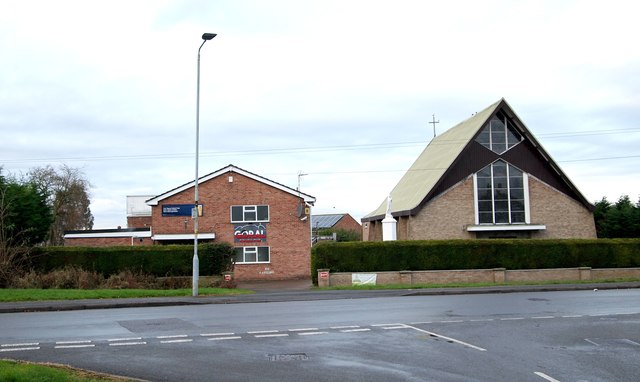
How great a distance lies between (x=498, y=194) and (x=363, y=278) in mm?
14746

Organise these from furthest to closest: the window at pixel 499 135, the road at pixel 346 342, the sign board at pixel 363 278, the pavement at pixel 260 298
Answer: the window at pixel 499 135 → the sign board at pixel 363 278 → the pavement at pixel 260 298 → the road at pixel 346 342

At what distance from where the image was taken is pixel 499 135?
41.7 meters

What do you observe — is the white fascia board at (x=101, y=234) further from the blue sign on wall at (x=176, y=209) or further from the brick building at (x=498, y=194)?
the brick building at (x=498, y=194)

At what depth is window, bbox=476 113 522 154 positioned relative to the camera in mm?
41406

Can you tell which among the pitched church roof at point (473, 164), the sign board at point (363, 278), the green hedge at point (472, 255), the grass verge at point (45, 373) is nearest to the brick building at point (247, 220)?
the green hedge at point (472, 255)

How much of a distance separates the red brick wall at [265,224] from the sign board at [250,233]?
0.80 ft

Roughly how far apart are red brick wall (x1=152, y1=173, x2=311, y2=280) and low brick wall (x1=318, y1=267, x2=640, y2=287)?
768cm

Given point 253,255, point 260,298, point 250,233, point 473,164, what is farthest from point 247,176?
point 260,298

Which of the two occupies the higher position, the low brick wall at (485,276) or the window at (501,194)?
the window at (501,194)

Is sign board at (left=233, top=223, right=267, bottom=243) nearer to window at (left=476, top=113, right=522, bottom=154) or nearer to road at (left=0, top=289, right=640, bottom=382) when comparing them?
window at (left=476, top=113, right=522, bottom=154)

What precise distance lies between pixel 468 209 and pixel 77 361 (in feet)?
109

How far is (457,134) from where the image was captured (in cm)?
4578

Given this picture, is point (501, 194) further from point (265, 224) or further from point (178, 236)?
point (178, 236)

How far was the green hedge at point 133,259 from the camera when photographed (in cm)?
3042
